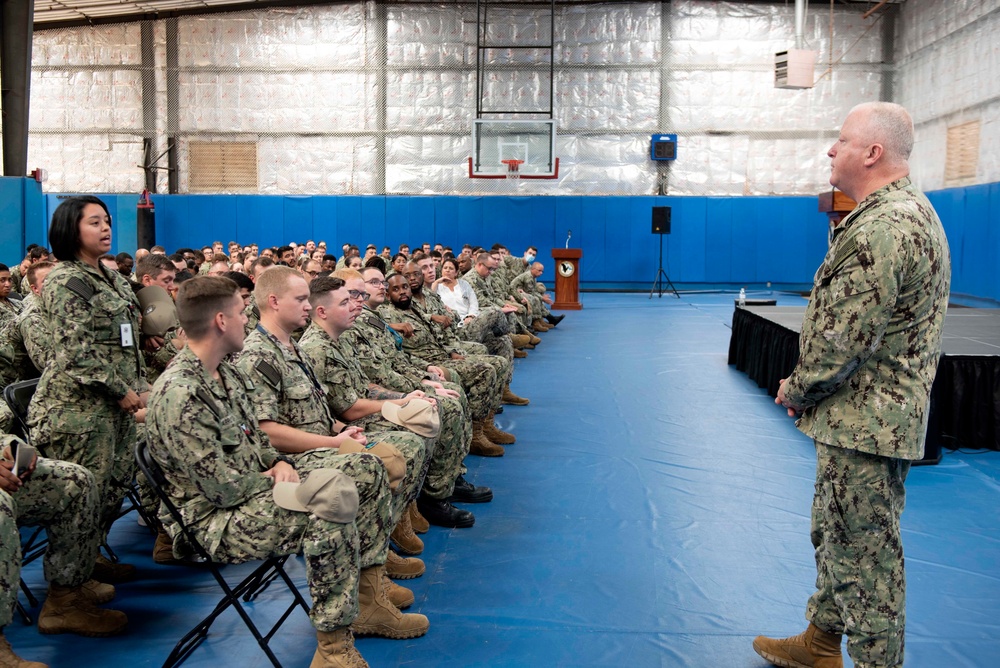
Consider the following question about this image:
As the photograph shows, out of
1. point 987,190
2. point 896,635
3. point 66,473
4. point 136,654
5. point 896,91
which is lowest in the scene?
point 136,654

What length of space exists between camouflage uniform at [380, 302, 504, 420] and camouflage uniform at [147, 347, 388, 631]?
2.89 metres

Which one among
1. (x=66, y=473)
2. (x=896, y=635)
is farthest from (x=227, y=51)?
(x=896, y=635)

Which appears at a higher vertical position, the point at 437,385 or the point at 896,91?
the point at 896,91

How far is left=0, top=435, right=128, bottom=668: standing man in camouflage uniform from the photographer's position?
3.02m

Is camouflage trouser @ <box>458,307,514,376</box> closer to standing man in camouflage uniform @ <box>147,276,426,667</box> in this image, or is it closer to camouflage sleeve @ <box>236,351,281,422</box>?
camouflage sleeve @ <box>236,351,281,422</box>

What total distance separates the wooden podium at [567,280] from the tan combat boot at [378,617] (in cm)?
1280

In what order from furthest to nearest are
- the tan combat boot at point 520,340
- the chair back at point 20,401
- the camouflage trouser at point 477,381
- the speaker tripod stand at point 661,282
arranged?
1. the speaker tripod stand at point 661,282
2. the tan combat boot at point 520,340
3. the camouflage trouser at point 477,381
4. the chair back at point 20,401

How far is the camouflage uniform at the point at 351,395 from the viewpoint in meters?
3.68

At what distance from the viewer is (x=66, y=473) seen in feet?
10.2

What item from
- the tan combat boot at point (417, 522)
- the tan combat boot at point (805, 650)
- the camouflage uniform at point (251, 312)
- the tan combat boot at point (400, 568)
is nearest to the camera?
the tan combat boot at point (805, 650)

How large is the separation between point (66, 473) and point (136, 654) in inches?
27.0

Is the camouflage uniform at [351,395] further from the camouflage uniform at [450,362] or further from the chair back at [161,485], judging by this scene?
the camouflage uniform at [450,362]

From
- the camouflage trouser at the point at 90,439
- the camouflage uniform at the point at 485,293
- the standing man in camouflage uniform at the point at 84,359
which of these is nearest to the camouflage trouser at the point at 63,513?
the camouflage trouser at the point at 90,439

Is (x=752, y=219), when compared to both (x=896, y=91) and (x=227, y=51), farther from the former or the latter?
(x=227, y=51)
